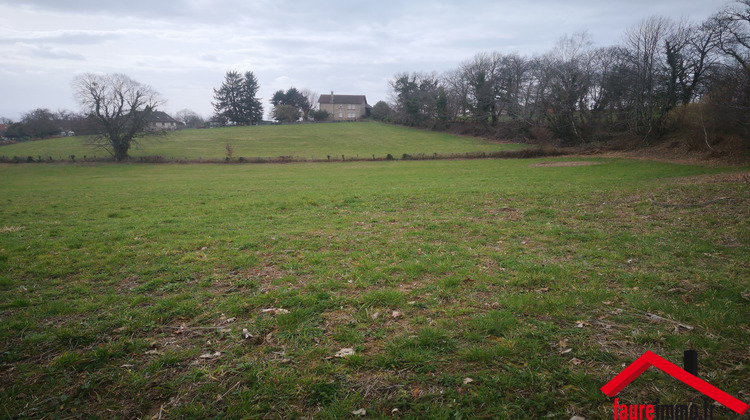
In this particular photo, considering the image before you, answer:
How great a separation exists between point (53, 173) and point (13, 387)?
54.1 metres

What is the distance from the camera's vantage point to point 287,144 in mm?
70062

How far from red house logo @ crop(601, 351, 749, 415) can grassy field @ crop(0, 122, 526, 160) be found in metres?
47.9

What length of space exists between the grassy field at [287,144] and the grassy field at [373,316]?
41.8 metres

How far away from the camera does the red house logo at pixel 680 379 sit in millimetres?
2326

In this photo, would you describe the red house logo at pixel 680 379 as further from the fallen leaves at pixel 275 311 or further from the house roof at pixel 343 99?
the house roof at pixel 343 99

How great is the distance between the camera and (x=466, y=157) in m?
45.6

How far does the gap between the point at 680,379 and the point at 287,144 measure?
236 ft

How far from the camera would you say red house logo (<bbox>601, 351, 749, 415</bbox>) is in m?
2.33

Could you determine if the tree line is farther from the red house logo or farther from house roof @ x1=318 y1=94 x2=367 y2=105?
house roof @ x1=318 y1=94 x2=367 y2=105

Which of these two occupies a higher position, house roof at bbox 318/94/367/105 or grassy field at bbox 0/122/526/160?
house roof at bbox 318/94/367/105

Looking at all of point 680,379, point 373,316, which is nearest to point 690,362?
point 680,379

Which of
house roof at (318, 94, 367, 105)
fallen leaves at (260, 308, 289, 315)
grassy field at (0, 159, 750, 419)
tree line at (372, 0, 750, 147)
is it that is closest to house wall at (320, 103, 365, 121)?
house roof at (318, 94, 367, 105)

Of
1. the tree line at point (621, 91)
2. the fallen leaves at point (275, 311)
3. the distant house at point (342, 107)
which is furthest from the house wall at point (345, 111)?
the fallen leaves at point (275, 311)

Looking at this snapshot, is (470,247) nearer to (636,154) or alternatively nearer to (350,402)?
(350,402)
